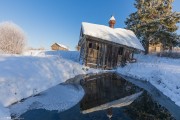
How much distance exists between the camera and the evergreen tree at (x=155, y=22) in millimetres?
37969

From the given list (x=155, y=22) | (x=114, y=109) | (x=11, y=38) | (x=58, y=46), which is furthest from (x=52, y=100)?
(x=58, y=46)

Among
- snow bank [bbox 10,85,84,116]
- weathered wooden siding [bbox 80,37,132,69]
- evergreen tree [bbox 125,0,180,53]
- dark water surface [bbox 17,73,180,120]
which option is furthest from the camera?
evergreen tree [bbox 125,0,180,53]

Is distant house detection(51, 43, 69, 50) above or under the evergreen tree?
under

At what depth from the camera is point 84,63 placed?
30.2m

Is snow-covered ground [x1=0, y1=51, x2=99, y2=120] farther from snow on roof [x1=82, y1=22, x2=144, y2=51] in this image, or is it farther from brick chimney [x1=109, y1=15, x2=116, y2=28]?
brick chimney [x1=109, y1=15, x2=116, y2=28]

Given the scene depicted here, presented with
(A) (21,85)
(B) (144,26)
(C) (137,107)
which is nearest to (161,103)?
(C) (137,107)

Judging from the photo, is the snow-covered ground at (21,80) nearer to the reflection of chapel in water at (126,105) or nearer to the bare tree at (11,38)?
the reflection of chapel in water at (126,105)

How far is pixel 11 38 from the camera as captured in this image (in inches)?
1506

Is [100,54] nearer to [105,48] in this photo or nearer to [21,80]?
[105,48]

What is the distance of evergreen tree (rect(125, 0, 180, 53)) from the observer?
3797cm

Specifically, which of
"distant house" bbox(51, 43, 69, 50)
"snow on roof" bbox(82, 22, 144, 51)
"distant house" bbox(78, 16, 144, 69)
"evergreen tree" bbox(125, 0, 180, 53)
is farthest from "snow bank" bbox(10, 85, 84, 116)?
"distant house" bbox(51, 43, 69, 50)

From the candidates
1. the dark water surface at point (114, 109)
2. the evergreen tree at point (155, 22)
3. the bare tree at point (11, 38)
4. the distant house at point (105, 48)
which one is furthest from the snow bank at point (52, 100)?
the evergreen tree at point (155, 22)

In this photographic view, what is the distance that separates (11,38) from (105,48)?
16475 mm

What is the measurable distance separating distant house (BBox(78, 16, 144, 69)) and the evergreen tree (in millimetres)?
6570
